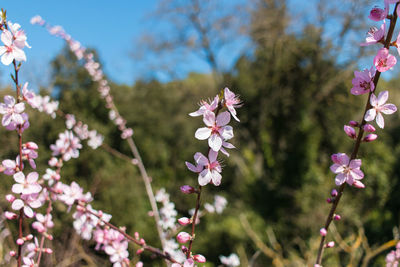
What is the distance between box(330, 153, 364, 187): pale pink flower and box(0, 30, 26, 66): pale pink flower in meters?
0.74

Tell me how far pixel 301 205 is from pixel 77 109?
15.8ft

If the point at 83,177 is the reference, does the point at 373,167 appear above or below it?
above

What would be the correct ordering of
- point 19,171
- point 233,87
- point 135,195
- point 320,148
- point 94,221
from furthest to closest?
1. point 233,87
2. point 320,148
3. point 135,195
4. point 94,221
5. point 19,171

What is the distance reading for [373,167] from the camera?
18.8 ft

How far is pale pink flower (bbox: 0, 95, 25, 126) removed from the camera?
71 cm

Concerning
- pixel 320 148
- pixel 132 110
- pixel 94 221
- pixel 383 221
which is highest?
pixel 132 110

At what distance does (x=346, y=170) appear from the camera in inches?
26.0

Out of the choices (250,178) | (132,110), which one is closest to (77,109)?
(132,110)

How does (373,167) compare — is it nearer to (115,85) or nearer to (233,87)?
(233,87)

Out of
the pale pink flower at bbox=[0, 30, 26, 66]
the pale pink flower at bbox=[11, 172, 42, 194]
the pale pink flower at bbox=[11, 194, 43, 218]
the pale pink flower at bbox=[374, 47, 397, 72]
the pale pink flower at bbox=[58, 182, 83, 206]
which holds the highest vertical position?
the pale pink flower at bbox=[0, 30, 26, 66]

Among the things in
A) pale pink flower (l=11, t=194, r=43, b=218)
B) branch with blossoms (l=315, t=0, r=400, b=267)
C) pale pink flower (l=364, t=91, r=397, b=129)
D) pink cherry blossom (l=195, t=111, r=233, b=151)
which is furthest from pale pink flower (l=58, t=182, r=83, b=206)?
pale pink flower (l=364, t=91, r=397, b=129)

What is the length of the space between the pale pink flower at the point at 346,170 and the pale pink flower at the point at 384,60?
0.19 metres

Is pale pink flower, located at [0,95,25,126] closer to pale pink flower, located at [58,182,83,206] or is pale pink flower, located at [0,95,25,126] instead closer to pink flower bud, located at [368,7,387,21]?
pale pink flower, located at [58,182,83,206]

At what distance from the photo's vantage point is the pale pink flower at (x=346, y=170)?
65 cm
